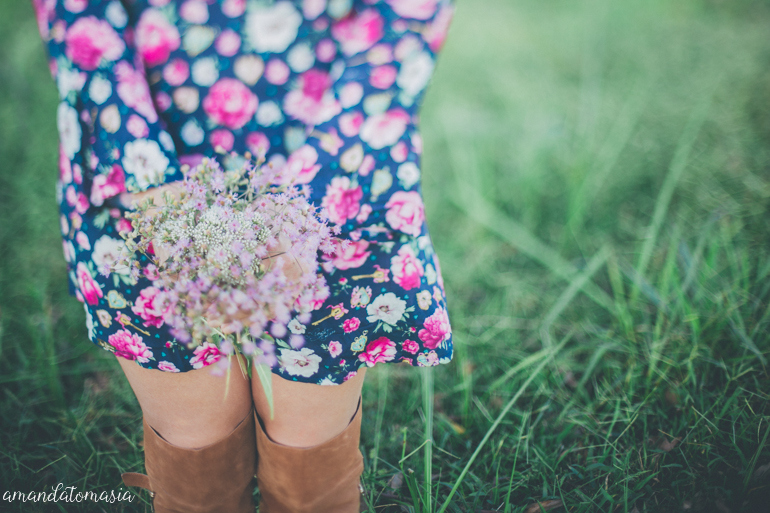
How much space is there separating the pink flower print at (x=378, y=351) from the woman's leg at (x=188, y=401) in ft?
0.93

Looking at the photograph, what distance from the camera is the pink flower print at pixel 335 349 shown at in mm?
880

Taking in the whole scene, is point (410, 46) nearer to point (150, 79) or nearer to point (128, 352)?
point (150, 79)

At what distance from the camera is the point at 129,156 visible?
33.5 inches

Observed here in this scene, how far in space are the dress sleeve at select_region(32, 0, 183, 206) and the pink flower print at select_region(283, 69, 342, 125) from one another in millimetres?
319

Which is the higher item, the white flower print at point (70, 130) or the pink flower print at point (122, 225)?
the white flower print at point (70, 130)

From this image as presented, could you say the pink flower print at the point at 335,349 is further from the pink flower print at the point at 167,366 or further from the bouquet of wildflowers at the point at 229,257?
the pink flower print at the point at 167,366

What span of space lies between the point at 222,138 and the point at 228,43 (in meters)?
0.21

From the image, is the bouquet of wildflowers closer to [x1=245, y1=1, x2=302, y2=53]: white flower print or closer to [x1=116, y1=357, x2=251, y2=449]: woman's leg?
[x1=116, y1=357, x2=251, y2=449]: woman's leg

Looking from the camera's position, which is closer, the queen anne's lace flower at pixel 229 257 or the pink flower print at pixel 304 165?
the queen anne's lace flower at pixel 229 257

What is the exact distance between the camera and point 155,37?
2.99 ft

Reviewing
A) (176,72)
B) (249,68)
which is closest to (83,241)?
(176,72)

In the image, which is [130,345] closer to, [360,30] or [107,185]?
[107,185]

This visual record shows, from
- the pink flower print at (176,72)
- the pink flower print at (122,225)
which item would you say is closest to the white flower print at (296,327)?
the pink flower print at (122,225)

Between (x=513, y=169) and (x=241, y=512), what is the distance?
2033mm
